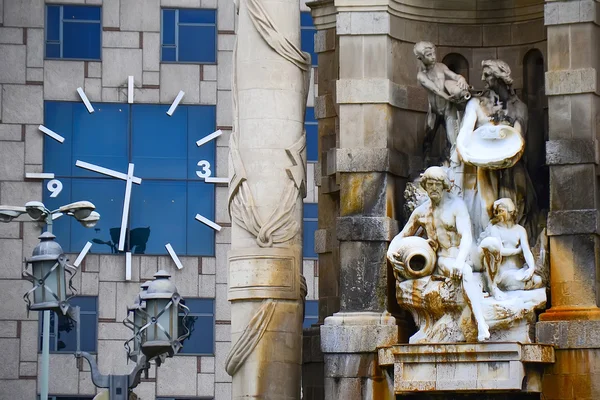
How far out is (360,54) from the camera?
3284 cm

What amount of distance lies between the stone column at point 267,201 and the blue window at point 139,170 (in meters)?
17.6

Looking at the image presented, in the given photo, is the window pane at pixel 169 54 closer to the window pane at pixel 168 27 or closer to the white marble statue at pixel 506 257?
the window pane at pixel 168 27

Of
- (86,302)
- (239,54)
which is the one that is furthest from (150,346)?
(86,302)

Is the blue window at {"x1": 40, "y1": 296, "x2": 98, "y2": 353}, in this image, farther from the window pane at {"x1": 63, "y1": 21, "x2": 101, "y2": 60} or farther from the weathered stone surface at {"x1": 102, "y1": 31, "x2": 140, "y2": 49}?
the weathered stone surface at {"x1": 102, "y1": 31, "x2": 140, "y2": 49}

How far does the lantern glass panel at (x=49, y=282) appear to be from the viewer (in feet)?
100

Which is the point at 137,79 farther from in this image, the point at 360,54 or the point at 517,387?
the point at 517,387

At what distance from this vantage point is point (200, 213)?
5056cm

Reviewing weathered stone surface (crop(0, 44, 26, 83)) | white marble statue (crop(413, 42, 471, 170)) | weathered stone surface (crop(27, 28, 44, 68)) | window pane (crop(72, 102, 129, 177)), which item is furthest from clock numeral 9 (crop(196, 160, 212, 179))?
white marble statue (crop(413, 42, 471, 170))

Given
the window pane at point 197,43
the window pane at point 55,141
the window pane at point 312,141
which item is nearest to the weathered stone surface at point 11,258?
the window pane at point 55,141

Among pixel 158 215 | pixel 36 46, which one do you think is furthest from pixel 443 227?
pixel 36 46

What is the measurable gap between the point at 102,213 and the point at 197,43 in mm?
4121

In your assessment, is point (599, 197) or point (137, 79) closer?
point (599, 197)

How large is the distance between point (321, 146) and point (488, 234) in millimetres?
4049

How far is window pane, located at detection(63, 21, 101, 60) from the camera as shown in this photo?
51.0 metres
